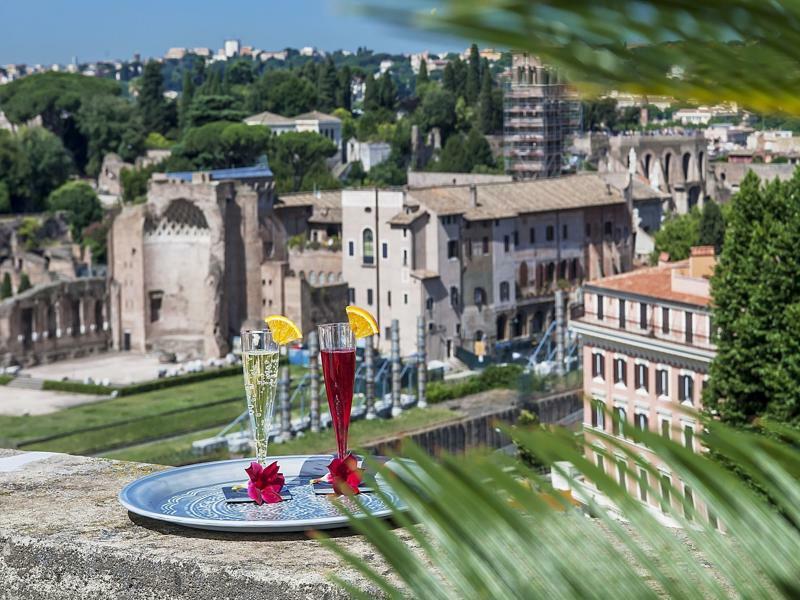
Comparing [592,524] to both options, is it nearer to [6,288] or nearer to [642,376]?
[642,376]

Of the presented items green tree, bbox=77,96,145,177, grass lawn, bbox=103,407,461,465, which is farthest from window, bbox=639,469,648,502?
green tree, bbox=77,96,145,177

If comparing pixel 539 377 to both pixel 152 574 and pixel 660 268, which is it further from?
pixel 152 574

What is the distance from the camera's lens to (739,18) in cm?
81

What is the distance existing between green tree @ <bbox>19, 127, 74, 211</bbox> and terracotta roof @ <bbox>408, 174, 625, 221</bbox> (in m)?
25.6

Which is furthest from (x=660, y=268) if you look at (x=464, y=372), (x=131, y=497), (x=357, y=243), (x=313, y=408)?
(x=131, y=497)

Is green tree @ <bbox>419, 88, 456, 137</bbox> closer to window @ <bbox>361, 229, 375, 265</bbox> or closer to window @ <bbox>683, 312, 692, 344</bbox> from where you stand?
window @ <bbox>361, 229, 375, 265</bbox>

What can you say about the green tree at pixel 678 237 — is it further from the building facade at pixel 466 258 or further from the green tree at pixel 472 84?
the green tree at pixel 472 84

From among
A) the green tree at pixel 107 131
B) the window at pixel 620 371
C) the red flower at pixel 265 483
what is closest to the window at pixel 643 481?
the red flower at pixel 265 483

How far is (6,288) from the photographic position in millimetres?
39938

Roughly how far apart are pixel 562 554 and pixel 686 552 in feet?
0.23

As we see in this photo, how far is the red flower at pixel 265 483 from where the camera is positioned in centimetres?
271

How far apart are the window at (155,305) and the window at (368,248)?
4.59 meters

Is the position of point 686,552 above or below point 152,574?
above

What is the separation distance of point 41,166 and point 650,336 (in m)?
41.8
